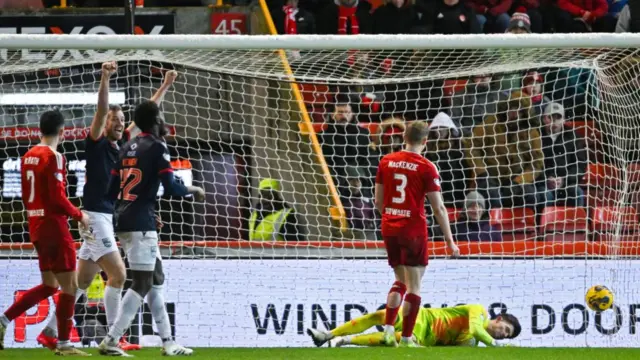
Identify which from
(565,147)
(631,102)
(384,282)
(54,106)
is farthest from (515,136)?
(54,106)

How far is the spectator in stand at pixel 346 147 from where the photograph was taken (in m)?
11.9

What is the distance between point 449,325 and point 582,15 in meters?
5.76

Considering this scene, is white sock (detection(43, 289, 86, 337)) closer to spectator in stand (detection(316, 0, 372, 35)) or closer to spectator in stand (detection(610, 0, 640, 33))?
spectator in stand (detection(316, 0, 372, 35))

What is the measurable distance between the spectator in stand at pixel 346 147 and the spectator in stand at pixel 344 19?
1678 mm

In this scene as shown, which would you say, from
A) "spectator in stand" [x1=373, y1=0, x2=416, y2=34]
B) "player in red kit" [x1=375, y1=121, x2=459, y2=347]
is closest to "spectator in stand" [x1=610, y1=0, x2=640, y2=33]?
"spectator in stand" [x1=373, y1=0, x2=416, y2=34]

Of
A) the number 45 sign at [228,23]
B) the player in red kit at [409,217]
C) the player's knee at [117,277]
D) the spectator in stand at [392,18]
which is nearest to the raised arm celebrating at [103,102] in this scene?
the player's knee at [117,277]

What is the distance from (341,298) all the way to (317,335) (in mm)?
951

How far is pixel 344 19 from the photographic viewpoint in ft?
45.2

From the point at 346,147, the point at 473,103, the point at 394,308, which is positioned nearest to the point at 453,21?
the point at 473,103

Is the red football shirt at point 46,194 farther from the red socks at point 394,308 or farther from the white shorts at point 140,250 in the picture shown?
the red socks at point 394,308

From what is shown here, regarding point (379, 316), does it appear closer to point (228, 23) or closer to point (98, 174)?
point (98, 174)

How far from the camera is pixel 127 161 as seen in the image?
8.37 metres

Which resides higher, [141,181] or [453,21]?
[453,21]

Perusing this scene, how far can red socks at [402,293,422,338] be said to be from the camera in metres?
9.18
